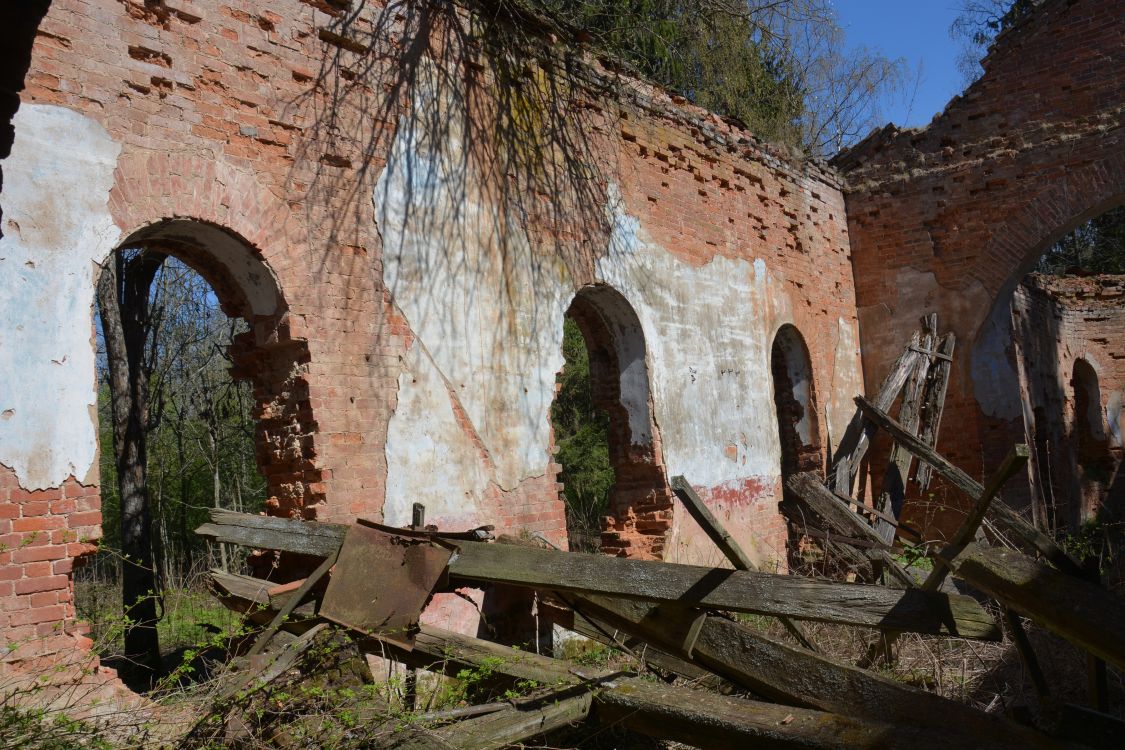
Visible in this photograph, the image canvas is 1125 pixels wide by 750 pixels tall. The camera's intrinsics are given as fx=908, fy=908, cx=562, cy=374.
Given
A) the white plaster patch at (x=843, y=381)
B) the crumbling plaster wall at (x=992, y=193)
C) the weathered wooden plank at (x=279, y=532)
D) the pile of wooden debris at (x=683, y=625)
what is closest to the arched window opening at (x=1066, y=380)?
the crumbling plaster wall at (x=992, y=193)

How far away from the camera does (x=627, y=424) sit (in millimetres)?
7785

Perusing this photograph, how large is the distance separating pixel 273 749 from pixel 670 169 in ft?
20.8

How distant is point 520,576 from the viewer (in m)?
4.09

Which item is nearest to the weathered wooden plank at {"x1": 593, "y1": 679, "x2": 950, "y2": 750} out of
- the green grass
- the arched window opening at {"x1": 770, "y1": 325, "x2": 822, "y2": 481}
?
the green grass

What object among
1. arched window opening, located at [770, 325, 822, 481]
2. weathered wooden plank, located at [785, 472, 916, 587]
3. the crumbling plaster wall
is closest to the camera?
weathered wooden plank, located at [785, 472, 916, 587]

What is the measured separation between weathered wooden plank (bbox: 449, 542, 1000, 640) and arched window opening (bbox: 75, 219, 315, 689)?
162 cm

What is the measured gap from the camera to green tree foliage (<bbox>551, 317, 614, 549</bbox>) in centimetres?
1391

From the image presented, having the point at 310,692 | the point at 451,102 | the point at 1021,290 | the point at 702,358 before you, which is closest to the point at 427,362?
the point at 451,102

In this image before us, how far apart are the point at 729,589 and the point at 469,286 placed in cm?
316

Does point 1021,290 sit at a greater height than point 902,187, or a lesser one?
lesser

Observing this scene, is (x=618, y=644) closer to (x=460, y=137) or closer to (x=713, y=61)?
(x=460, y=137)

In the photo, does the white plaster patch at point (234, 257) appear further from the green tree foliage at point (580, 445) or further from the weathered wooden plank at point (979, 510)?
the green tree foliage at point (580, 445)

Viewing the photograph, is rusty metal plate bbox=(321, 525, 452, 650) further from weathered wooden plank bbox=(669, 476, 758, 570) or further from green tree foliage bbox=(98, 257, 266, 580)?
green tree foliage bbox=(98, 257, 266, 580)

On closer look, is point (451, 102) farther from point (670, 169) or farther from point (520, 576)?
point (520, 576)
